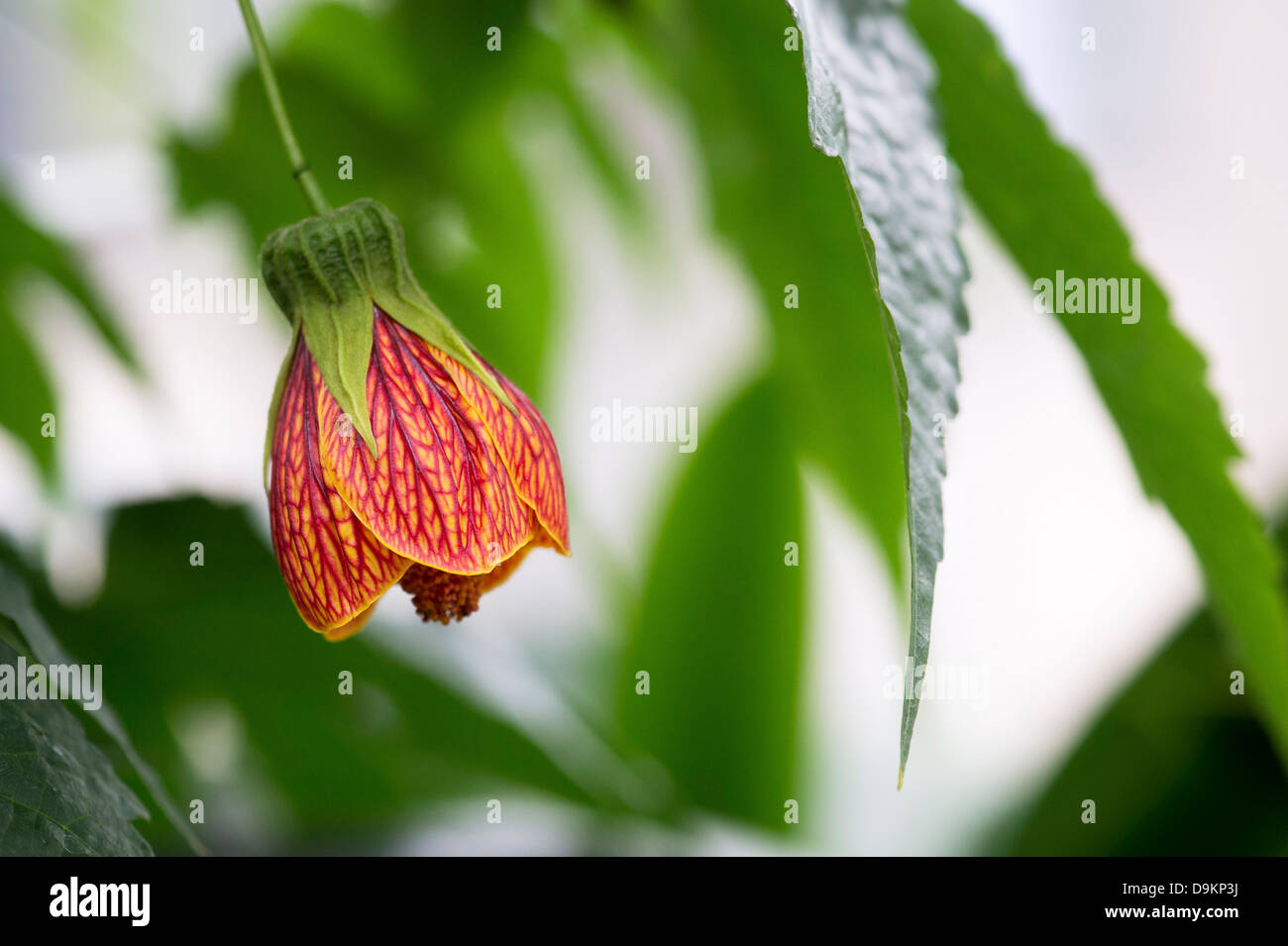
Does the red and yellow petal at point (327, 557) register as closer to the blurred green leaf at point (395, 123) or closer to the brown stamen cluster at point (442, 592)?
the brown stamen cluster at point (442, 592)

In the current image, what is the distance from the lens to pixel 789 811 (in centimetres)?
64

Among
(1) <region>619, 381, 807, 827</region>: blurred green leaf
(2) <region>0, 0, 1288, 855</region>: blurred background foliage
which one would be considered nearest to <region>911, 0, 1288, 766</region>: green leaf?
(2) <region>0, 0, 1288, 855</region>: blurred background foliage

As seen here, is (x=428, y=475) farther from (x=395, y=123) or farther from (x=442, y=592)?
(x=395, y=123)

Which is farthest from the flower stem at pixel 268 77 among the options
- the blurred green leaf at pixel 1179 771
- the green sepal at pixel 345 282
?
the blurred green leaf at pixel 1179 771

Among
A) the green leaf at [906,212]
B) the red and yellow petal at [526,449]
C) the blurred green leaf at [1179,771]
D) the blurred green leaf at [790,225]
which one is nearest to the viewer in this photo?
the green leaf at [906,212]

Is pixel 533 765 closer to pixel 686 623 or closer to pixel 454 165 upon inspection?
pixel 686 623

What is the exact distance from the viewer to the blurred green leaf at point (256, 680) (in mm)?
485

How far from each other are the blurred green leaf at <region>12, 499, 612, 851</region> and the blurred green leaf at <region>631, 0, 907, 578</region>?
190mm

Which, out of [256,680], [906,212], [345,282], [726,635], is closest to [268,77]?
[345,282]

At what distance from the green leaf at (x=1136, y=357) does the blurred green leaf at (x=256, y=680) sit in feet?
0.92

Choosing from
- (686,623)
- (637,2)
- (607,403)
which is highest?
(637,2)

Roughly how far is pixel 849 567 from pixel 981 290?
205mm

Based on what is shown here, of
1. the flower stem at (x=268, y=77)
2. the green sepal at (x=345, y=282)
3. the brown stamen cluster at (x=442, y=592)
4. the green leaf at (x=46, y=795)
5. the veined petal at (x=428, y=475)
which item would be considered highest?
the flower stem at (x=268, y=77)
